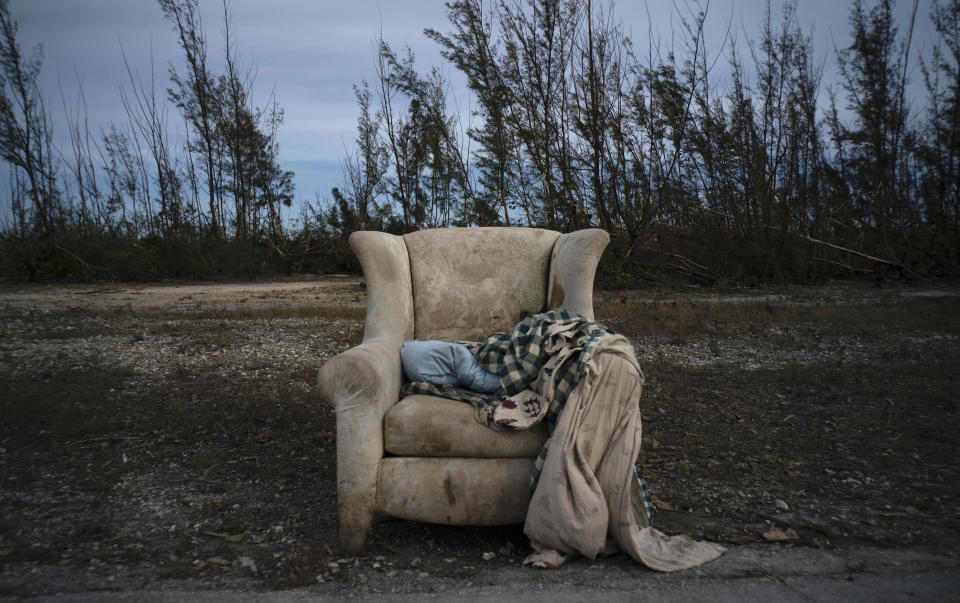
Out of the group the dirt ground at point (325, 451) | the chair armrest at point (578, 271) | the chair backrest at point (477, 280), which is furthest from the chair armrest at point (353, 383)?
the chair armrest at point (578, 271)

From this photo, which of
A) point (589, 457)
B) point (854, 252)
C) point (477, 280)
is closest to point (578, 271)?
point (477, 280)

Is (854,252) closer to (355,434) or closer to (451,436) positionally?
(451,436)

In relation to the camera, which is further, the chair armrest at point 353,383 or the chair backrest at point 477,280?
the chair backrest at point 477,280

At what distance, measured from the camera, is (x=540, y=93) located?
8688 mm

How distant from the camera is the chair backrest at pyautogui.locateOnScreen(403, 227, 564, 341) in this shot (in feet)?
8.38

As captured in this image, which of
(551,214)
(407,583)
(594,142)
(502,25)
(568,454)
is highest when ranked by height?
(502,25)

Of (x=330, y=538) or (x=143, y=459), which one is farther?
(x=143, y=459)

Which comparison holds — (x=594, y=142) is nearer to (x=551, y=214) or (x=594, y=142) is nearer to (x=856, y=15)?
(x=551, y=214)

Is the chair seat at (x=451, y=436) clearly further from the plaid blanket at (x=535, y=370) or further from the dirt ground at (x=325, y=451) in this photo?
the dirt ground at (x=325, y=451)

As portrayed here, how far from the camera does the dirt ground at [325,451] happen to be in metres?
1.83

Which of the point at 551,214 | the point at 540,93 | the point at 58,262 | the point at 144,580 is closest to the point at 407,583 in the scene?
the point at 144,580

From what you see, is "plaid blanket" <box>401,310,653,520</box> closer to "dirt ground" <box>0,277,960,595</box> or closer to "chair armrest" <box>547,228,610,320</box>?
"chair armrest" <box>547,228,610,320</box>

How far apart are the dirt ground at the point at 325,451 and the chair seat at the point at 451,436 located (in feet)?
1.15

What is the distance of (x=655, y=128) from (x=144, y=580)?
8601mm
